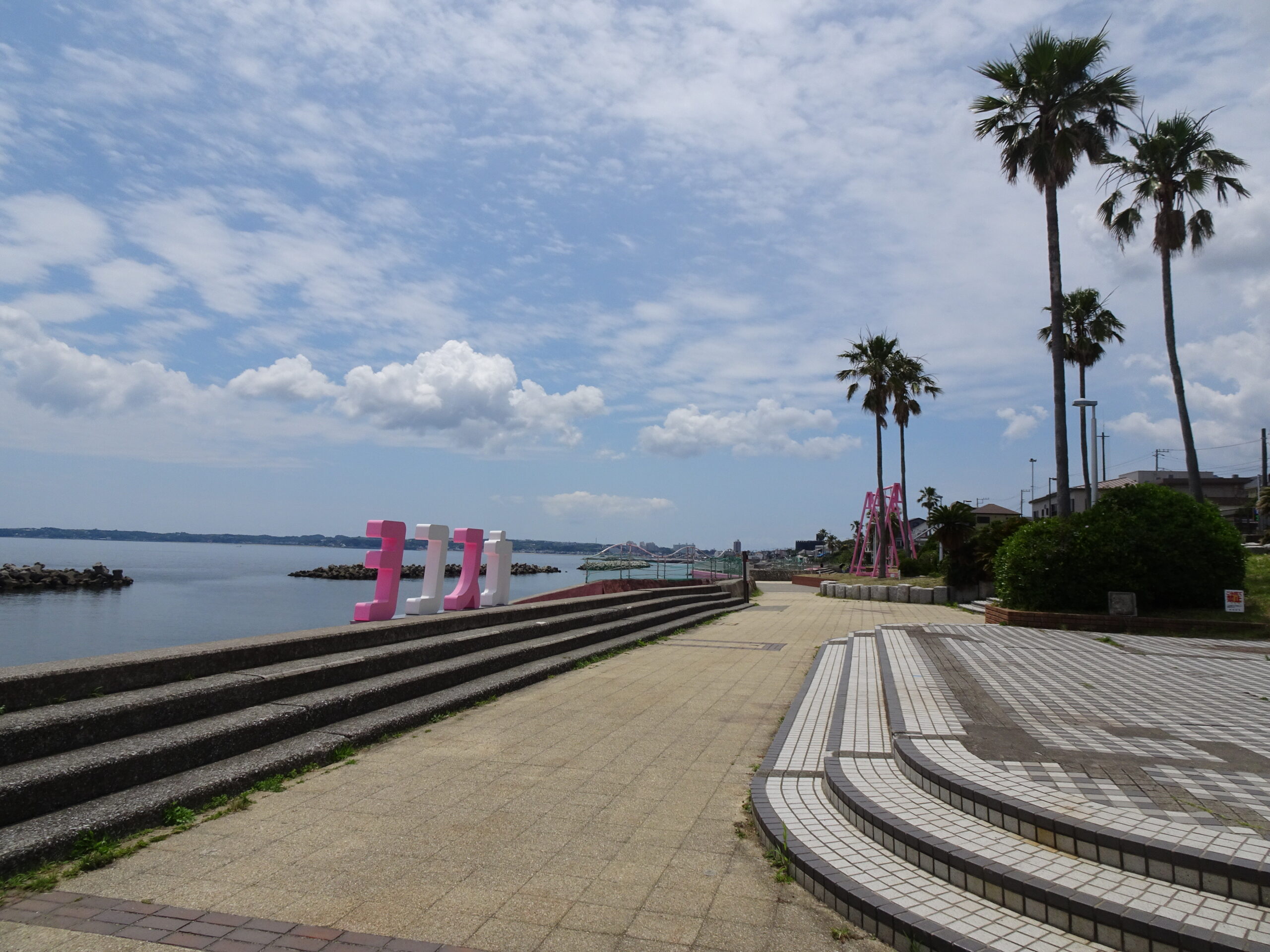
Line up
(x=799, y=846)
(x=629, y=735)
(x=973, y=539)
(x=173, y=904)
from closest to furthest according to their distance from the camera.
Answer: (x=173, y=904) < (x=799, y=846) < (x=629, y=735) < (x=973, y=539)

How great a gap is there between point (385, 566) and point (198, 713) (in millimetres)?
5092

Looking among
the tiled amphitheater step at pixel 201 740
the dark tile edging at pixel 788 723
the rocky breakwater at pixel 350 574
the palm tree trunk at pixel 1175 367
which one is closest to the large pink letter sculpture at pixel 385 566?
the tiled amphitheater step at pixel 201 740

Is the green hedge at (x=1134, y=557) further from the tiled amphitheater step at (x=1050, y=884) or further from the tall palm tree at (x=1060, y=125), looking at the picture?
the tiled amphitheater step at (x=1050, y=884)

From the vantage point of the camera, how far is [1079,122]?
60.7 feet

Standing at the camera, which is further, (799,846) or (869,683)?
(869,683)

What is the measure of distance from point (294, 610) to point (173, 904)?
26.2 meters

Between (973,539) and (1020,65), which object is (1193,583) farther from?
(1020,65)

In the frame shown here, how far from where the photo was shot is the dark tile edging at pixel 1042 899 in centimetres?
291

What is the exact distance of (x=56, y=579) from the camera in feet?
130

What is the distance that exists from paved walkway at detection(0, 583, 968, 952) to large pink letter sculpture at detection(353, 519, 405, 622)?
140 inches

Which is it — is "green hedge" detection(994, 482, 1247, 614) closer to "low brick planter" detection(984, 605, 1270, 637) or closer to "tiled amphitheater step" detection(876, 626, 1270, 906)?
"low brick planter" detection(984, 605, 1270, 637)

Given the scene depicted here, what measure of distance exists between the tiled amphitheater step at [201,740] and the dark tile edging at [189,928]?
0.83 m

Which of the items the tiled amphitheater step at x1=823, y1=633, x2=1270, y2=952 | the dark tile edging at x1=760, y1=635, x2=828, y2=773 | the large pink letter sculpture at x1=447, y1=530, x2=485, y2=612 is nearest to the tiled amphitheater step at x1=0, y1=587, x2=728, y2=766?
the large pink letter sculpture at x1=447, y1=530, x2=485, y2=612

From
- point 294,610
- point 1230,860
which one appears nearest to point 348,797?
point 1230,860
